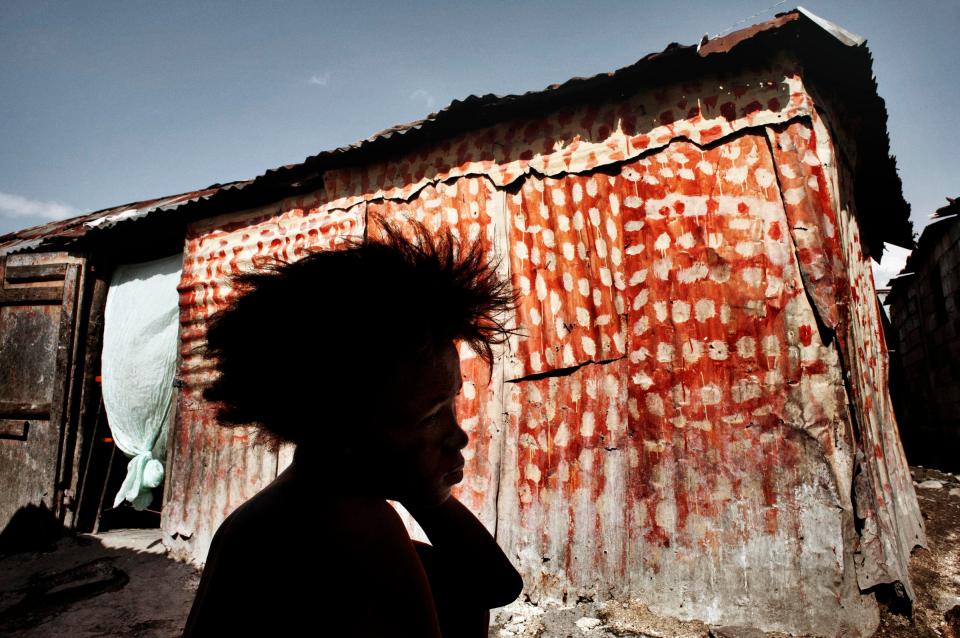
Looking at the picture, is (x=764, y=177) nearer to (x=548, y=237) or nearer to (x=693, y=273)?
(x=693, y=273)

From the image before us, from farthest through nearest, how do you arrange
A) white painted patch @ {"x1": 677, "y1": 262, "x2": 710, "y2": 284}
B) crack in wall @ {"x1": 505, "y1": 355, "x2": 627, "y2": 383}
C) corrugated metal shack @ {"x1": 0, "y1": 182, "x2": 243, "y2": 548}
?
corrugated metal shack @ {"x1": 0, "y1": 182, "x2": 243, "y2": 548}, crack in wall @ {"x1": 505, "y1": 355, "x2": 627, "y2": 383}, white painted patch @ {"x1": 677, "y1": 262, "x2": 710, "y2": 284}

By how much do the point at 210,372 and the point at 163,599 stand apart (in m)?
1.92

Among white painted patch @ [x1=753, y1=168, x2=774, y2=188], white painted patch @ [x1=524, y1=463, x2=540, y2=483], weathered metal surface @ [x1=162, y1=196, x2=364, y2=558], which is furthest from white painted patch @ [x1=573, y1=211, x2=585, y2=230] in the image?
weathered metal surface @ [x1=162, y1=196, x2=364, y2=558]

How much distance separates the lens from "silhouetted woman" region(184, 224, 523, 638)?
0.78 m

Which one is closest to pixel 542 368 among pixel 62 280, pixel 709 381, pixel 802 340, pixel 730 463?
pixel 709 381

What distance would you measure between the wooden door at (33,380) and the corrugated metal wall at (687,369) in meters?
5.00

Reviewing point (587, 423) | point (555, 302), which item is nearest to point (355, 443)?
point (587, 423)

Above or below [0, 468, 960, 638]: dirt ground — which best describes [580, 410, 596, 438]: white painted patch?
above

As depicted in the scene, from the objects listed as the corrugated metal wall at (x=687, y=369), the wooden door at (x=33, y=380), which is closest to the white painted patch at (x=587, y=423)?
the corrugated metal wall at (x=687, y=369)

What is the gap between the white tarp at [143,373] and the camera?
5324mm

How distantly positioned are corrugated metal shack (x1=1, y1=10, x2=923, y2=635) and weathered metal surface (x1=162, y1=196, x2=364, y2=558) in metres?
1.39

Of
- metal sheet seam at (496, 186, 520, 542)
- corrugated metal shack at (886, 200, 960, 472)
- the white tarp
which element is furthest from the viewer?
corrugated metal shack at (886, 200, 960, 472)

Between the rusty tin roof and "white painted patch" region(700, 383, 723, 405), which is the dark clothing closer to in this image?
"white painted patch" region(700, 383, 723, 405)

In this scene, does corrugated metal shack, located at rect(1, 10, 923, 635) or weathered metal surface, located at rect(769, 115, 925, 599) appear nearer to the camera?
weathered metal surface, located at rect(769, 115, 925, 599)
